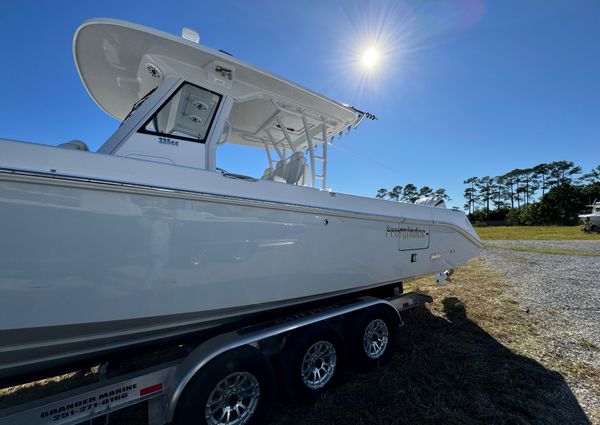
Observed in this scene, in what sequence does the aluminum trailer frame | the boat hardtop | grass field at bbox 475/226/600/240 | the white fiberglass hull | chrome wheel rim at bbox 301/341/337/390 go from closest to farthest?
the white fiberglass hull < the aluminum trailer frame < the boat hardtop < chrome wheel rim at bbox 301/341/337/390 < grass field at bbox 475/226/600/240

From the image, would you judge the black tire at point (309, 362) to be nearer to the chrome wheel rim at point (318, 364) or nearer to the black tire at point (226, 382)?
the chrome wheel rim at point (318, 364)

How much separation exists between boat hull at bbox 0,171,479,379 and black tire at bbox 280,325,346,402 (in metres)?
0.39

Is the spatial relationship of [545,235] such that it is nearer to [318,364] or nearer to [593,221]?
[593,221]

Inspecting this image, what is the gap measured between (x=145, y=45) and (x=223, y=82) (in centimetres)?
71

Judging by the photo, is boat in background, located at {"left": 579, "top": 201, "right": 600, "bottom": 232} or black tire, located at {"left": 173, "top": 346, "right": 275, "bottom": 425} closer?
black tire, located at {"left": 173, "top": 346, "right": 275, "bottom": 425}

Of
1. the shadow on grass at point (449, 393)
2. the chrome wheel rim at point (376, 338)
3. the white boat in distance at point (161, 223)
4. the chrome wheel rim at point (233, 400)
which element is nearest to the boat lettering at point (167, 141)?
the white boat in distance at point (161, 223)

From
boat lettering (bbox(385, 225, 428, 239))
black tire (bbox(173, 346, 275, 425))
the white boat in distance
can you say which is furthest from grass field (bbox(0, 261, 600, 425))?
boat lettering (bbox(385, 225, 428, 239))

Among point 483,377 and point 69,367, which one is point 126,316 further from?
point 483,377

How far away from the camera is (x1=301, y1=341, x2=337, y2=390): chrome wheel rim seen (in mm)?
2695

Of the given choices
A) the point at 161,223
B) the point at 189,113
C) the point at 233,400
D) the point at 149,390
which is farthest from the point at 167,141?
the point at 233,400

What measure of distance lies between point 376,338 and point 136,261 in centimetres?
288

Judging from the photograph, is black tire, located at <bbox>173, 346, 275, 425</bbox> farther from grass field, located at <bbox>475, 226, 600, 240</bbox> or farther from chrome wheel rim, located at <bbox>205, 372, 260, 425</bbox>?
grass field, located at <bbox>475, 226, 600, 240</bbox>

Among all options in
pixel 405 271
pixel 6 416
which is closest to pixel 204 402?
pixel 6 416

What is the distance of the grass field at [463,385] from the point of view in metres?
2.42
